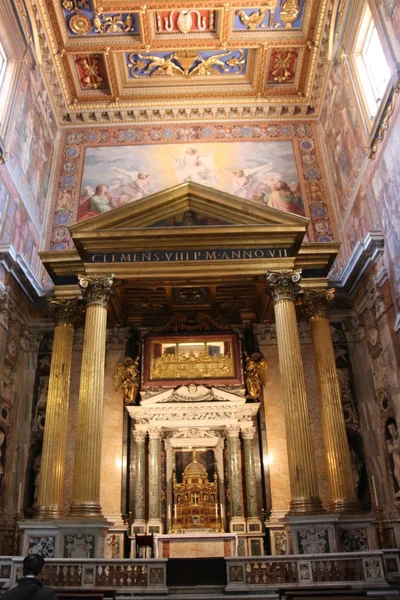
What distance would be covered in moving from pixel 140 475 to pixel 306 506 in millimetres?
4648

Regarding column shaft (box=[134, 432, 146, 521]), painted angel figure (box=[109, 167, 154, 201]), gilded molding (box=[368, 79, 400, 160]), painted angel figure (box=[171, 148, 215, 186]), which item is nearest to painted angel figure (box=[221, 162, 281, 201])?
painted angel figure (box=[171, 148, 215, 186])

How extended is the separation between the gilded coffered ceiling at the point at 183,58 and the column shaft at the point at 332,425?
8279mm

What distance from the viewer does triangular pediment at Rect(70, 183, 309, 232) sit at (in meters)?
12.1

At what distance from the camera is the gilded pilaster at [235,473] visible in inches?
505

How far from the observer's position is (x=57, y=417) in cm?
1173

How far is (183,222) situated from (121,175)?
5147 millimetres

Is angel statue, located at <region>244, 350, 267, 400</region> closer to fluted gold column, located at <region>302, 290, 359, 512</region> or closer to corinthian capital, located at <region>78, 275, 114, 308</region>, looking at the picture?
fluted gold column, located at <region>302, 290, 359, 512</region>

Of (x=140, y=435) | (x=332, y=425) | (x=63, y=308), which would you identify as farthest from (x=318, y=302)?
(x=63, y=308)

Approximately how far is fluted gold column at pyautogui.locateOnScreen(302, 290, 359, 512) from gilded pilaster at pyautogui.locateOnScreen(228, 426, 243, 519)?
2.47 metres

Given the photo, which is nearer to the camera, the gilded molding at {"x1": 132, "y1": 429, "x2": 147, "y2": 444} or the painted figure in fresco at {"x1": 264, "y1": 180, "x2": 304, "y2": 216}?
the gilded molding at {"x1": 132, "y1": 429, "x2": 147, "y2": 444}

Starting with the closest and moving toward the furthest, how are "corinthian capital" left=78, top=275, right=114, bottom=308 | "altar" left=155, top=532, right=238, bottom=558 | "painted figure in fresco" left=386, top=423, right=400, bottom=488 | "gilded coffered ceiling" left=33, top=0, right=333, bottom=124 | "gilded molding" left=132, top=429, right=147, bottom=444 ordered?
"altar" left=155, top=532, right=238, bottom=558, "painted figure in fresco" left=386, top=423, right=400, bottom=488, "corinthian capital" left=78, top=275, right=114, bottom=308, "gilded molding" left=132, top=429, right=147, bottom=444, "gilded coffered ceiling" left=33, top=0, right=333, bottom=124

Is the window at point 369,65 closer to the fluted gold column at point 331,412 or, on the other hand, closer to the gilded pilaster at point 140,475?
the fluted gold column at point 331,412

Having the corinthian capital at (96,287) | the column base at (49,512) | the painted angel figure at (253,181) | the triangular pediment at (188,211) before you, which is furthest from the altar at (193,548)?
the painted angel figure at (253,181)

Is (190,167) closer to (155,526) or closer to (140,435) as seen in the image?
(140,435)
